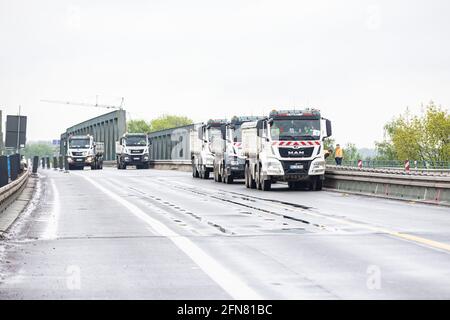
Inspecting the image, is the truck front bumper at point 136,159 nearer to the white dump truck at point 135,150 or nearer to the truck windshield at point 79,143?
the white dump truck at point 135,150

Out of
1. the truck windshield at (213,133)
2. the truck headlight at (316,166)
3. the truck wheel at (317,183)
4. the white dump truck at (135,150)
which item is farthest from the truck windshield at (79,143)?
the truck headlight at (316,166)

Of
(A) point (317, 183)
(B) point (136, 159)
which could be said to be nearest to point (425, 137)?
(B) point (136, 159)

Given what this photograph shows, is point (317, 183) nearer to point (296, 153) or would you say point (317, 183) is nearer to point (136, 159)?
point (296, 153)

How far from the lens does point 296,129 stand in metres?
34.1

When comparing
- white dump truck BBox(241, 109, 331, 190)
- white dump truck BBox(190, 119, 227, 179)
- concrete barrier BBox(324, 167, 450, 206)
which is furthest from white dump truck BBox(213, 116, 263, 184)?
white dump truck BBox(241, 109, 331, 190)

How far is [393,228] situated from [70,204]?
1109cm

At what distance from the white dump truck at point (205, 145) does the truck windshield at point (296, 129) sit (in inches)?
430

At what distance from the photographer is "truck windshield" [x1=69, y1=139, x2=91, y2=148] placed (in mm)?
78375

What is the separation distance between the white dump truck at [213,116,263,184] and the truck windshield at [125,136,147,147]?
3638cm

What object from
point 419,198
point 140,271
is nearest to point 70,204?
point 419,198

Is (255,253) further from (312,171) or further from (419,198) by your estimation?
(312,171)

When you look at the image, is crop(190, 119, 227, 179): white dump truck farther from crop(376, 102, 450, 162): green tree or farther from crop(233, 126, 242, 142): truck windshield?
crop(376, 102, 450, 162): green tree

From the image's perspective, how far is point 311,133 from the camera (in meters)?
34.1
